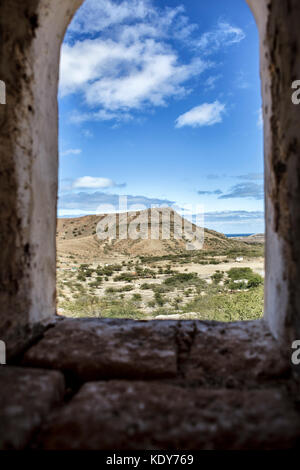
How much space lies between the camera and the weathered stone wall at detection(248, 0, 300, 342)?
104 cm

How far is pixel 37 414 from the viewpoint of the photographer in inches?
33.6

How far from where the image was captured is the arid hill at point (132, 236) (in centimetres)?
3080

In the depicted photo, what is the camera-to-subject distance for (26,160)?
4.30 ft

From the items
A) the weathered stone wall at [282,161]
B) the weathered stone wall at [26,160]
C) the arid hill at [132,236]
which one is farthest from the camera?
the arid hill at [132,236]

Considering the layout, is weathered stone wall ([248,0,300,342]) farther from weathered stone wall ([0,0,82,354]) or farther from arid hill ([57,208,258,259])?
arid hill ([57,208,258,259])

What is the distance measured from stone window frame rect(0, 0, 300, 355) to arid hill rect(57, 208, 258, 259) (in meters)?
26.7

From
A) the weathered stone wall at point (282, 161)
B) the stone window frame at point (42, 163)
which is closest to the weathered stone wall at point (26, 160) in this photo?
the stone window frame at point (42, 163)

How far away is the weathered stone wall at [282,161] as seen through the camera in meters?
1.04

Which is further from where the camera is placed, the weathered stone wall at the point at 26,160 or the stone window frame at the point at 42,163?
the weathered stone wall at the point at 26,160

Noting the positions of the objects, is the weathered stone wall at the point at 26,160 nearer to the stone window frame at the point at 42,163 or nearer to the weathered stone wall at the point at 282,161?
the stone window frame at the point at 42,163

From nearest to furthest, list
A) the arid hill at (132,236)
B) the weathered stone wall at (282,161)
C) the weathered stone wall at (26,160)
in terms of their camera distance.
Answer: the weathered stone wall at (282,161), the weathered stone wall at (26,160), the arid hill at (132,236)

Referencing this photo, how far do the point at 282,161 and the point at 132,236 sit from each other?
34.5 m

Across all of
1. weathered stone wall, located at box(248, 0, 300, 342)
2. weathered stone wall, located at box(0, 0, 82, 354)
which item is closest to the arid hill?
weathered stone wall, located at box(0, 0, 82, 354)

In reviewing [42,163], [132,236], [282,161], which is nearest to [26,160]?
[42,163]
